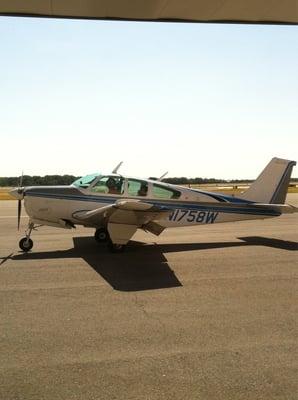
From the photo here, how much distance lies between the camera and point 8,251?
37.6 feet

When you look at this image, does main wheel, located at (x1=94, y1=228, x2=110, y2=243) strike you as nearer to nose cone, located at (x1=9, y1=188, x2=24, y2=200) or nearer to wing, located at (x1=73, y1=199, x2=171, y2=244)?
wing, located at (x1=73, y1=199, x2=171, y2=244)

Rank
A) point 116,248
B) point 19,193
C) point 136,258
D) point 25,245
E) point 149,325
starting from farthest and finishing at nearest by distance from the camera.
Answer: point 19,193 < point 25,245 < point 116,248 < point 136,258 < point 149,325

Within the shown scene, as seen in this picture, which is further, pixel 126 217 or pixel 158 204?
pixel 158 204

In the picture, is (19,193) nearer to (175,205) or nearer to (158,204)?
(158,204)

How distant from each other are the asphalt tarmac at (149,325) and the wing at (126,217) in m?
0.61

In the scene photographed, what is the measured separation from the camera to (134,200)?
12102mm

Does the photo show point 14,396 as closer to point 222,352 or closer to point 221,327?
point 222,352

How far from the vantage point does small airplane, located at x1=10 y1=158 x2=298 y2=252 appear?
35.8 feet

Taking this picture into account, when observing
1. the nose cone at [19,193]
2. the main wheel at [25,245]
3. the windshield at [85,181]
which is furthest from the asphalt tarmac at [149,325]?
the windshield at [85,181]

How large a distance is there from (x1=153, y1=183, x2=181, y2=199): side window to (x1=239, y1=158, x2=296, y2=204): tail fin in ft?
7.68

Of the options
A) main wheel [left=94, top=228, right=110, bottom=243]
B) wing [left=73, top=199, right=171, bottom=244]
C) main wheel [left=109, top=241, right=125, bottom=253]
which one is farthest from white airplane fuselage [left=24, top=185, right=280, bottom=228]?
main wheel [left=109, top=241, right=125, bottom=253]

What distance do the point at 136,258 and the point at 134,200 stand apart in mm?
2176

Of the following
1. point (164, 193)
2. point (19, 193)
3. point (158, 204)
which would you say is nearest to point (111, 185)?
point (158, 204)

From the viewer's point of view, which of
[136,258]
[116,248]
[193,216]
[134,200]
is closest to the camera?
[136,258]
